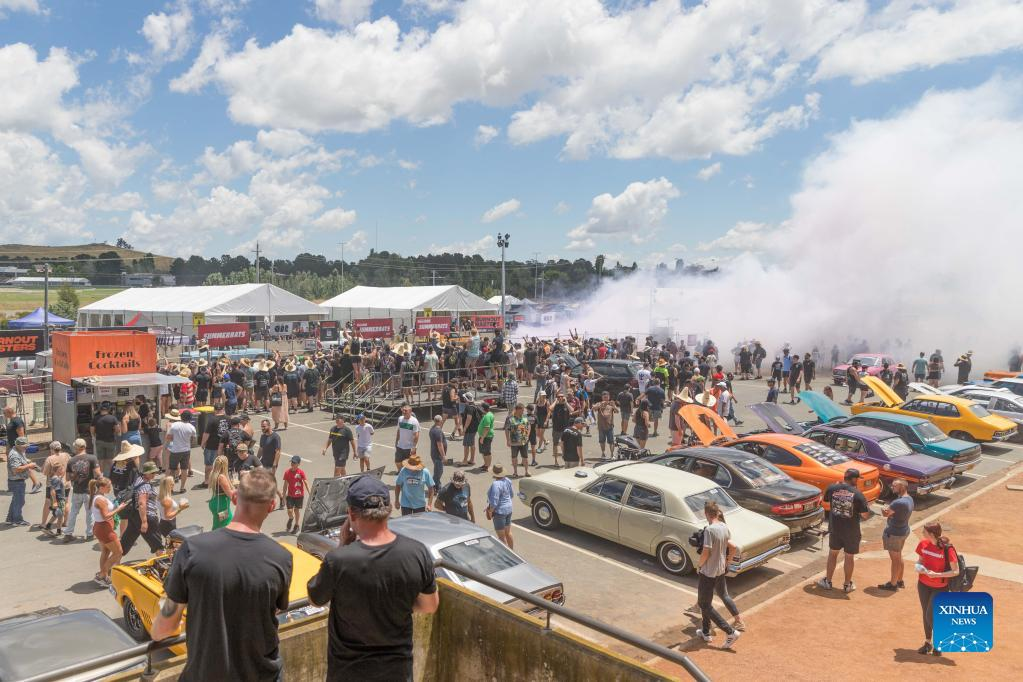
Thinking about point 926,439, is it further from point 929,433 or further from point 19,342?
point 19,342

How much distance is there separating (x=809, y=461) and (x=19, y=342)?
77.6 feet

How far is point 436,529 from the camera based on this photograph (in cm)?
813

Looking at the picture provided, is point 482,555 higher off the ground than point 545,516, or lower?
higher

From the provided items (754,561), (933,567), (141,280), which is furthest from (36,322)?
(141,280)

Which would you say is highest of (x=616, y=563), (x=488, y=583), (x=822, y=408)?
(x=488, y=583)

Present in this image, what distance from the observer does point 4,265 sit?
190000 millimetres

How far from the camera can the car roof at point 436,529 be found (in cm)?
781

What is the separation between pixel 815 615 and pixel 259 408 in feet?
58.2

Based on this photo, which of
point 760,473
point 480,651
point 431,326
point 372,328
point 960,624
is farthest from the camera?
point 431,326

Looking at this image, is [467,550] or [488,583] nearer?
[488,583]

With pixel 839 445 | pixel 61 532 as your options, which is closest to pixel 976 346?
pixel 839 445

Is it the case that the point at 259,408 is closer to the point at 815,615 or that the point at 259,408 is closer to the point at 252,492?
the point at 815,615

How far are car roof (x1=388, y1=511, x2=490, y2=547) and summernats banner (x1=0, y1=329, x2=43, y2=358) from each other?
65.4ft

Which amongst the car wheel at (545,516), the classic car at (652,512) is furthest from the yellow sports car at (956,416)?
the car wheel at (545,516)
